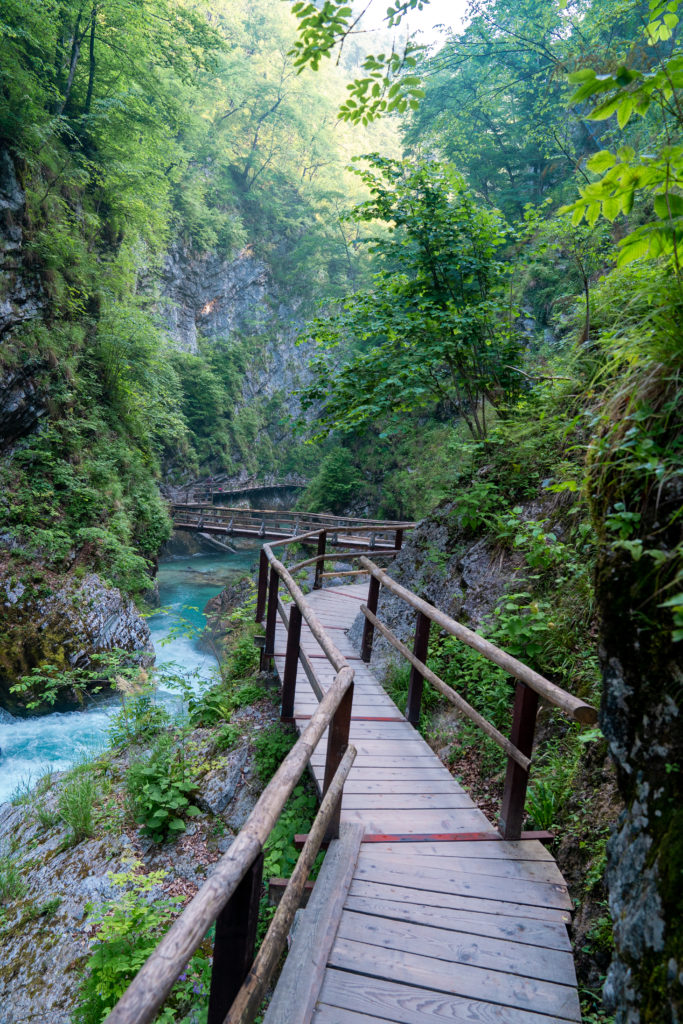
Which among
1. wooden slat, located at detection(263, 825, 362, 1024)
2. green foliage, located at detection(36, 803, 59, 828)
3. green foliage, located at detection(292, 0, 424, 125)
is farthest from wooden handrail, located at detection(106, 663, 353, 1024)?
green foliage, located at detection(36, 803, 59, 828)

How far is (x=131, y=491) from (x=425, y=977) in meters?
13.0

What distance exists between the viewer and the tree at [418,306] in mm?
5895

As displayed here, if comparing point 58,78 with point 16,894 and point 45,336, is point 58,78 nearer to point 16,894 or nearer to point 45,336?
point 45,336

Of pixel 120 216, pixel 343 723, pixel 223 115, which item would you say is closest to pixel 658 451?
pixel 343 723

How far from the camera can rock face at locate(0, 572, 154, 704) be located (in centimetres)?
914

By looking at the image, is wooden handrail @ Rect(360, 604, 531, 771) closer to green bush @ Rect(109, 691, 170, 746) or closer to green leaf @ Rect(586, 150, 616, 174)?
green leaf @ Rect(586, 150, 616, 174)

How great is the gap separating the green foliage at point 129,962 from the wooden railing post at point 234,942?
6.89 feet

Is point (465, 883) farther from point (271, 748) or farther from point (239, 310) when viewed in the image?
point (239, 310)

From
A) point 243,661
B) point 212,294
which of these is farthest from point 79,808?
point 212,294

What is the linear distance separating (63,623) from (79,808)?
17.7 feet

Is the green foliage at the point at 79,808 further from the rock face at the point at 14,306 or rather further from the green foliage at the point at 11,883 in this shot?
the rock face at the point at 14,306

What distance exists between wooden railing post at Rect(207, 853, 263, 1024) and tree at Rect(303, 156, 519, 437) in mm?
4938

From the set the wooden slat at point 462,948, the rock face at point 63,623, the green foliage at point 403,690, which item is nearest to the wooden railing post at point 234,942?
the wooden slat at point 462,948

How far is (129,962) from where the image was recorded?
328 cm
